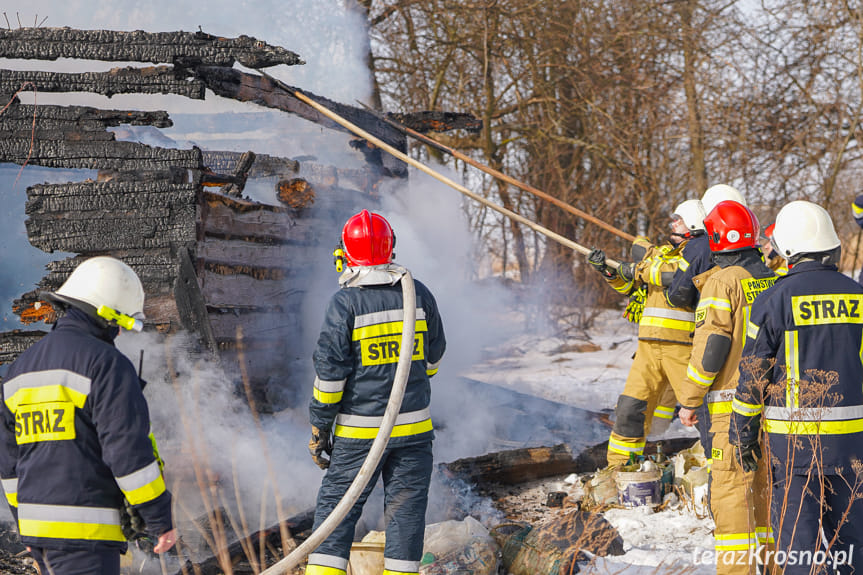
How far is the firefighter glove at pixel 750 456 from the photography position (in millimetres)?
3525

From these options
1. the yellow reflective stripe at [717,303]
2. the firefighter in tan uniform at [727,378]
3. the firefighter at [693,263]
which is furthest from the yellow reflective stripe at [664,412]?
the yellow reflective stripe at [717,303]

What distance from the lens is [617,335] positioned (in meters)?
12.4

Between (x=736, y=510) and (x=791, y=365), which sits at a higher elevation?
(x=791, y=365)

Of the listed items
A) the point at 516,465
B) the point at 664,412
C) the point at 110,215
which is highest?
the point at 110,215

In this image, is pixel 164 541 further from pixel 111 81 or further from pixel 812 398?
pixel 111 81

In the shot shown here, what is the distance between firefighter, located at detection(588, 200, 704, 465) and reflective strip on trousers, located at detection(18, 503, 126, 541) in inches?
155

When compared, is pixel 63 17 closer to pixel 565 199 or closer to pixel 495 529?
pixel 495 529

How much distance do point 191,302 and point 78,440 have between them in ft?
9.62

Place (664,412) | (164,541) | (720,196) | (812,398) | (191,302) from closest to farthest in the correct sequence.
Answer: (164,541), (812,398), (720,196), (191,302), (664,412)

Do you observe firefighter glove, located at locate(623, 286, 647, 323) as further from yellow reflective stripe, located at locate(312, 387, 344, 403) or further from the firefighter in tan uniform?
yellow reflective stripe, located at locate(312, 387, 344, 403)

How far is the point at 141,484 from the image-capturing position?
2.58 metres

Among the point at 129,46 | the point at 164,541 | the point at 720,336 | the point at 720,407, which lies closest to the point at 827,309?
the point at 720,336

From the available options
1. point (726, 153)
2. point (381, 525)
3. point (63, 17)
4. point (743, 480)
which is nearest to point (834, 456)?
point (743, 480)

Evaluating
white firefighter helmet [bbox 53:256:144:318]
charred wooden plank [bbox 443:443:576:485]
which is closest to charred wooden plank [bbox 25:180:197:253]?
white firefighter helmet [bbox 53:256:144:318]
